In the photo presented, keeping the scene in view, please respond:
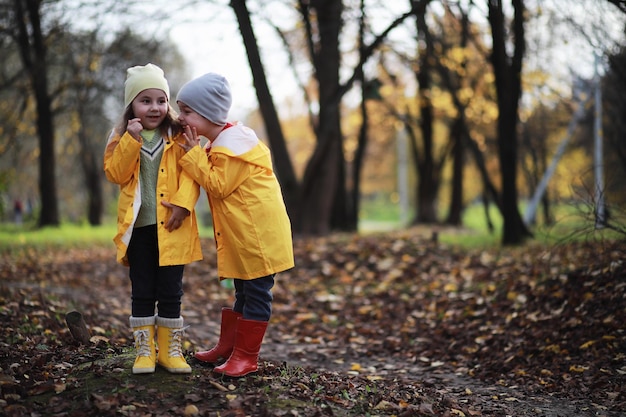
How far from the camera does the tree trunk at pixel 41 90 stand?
14.1m

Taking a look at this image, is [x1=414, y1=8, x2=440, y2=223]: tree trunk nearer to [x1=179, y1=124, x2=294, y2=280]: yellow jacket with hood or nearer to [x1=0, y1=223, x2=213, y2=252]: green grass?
[x1=0, y1=223, x2=213, y2=252]: green grass

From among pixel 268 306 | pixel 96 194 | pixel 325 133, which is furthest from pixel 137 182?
pixel 96 194

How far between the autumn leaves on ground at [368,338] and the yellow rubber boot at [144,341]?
0.09 meters

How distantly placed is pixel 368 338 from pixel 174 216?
3587 millimetres

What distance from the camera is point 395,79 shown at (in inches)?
768

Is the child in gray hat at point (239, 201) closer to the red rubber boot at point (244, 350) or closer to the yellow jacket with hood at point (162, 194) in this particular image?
the red rubber boot at point (244, 350)

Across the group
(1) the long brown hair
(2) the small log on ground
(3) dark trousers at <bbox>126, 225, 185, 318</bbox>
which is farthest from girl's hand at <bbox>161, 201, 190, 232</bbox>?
(2) the small log on ground

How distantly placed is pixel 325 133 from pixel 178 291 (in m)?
8.01

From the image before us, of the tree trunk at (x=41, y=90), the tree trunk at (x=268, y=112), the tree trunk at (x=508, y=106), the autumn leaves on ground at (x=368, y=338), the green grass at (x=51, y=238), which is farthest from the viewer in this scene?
the tree trunk at (x=41, y=90)

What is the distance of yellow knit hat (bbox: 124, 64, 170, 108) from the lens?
376 centimetres

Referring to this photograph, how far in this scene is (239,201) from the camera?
147 inches

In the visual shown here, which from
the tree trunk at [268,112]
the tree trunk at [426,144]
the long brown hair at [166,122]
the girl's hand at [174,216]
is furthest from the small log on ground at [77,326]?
the tree trunk at [426,144]

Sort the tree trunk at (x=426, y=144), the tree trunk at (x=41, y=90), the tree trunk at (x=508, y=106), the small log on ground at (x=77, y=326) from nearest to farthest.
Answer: the small log on ground at (x=77, y=326) → the tree trunk at (x=508, y=106) → the tree trunk at (x=41, y=90) → the tree trunk at (x=426, y=144)

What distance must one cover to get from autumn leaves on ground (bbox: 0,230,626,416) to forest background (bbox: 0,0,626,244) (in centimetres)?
117
